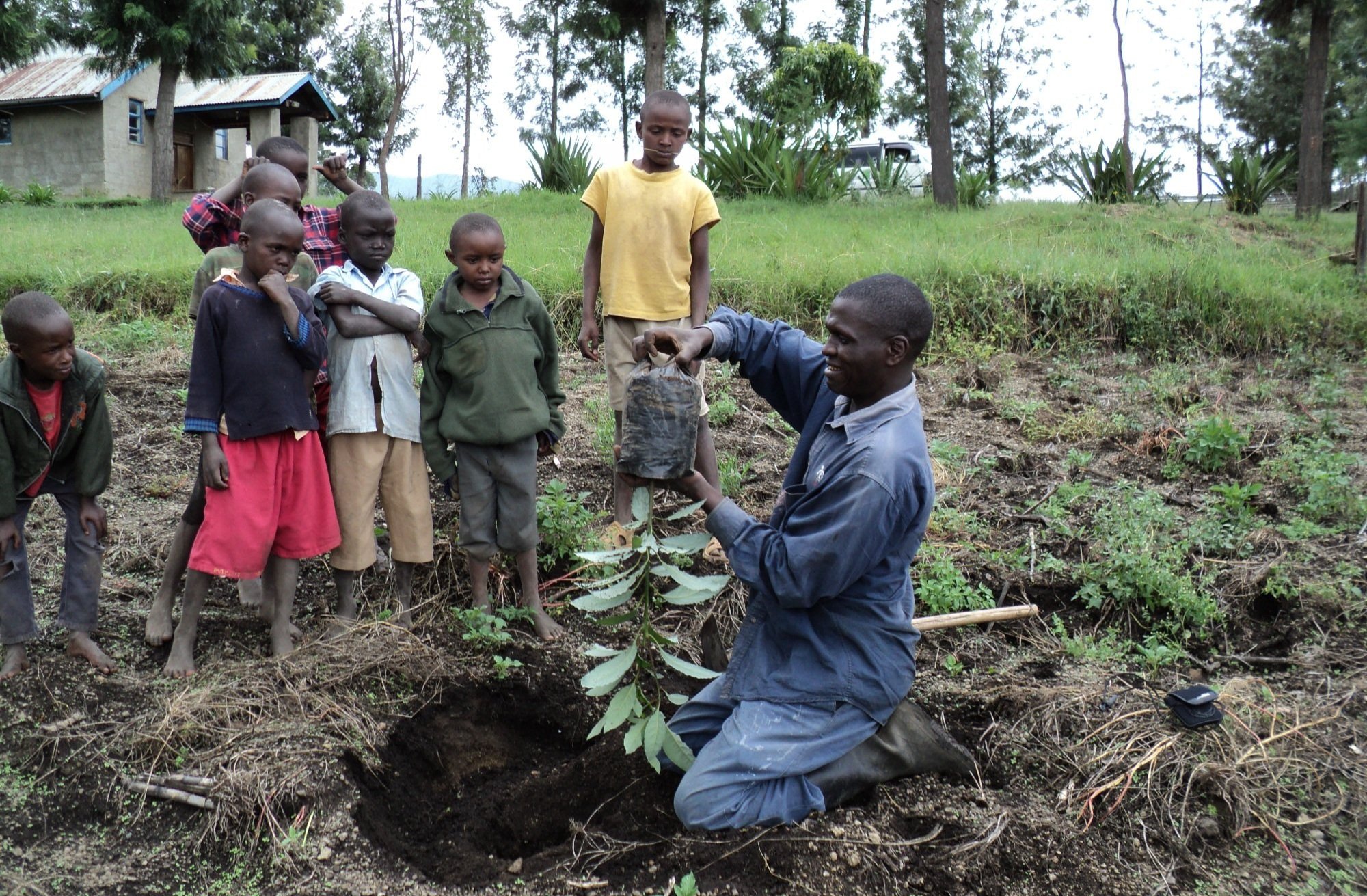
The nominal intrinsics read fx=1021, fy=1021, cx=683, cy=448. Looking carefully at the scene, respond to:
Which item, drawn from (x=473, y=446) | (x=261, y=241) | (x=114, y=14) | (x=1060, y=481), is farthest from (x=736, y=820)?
(x=114, y=14)

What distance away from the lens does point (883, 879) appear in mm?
2375

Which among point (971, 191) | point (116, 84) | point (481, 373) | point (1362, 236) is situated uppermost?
point (116, 84)

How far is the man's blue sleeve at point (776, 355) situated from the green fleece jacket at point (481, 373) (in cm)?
80

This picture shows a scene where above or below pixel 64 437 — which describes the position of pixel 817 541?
below

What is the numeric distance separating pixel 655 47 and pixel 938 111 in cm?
448

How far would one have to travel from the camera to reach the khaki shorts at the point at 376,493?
3451mm

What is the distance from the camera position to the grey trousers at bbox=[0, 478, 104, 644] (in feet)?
10.2

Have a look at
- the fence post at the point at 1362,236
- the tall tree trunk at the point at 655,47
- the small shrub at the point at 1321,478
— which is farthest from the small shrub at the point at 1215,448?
the tall tree trunk at the point at 655,47

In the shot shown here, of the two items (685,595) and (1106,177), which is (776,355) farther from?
(1106,177)

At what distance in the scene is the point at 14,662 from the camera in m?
3.13

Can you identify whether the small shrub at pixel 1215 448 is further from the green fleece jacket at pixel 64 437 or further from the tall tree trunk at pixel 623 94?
the tall tree trunk at pixel 623 94

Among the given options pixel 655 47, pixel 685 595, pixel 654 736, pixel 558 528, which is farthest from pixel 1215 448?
pixel 655 47

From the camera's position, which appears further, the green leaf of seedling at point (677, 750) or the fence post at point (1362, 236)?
the fence post at point (1362, 236)

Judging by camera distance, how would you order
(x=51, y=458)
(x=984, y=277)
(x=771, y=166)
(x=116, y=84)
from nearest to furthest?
1. (x=51, y=458)
2. (x=984, y=277)
3. (x=771, y=166)
4. (x=116, y=84)
